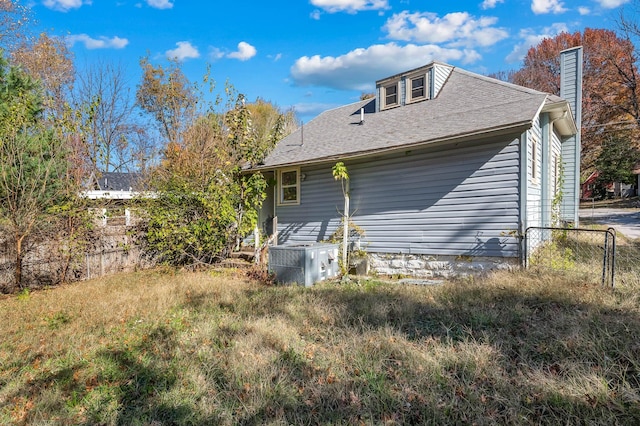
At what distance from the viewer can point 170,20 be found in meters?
14.7

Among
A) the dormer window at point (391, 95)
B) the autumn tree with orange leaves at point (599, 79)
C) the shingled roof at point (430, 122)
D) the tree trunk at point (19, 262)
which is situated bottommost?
the tree trunk at point (19, 262)

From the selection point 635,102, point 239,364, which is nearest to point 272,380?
point 239,364

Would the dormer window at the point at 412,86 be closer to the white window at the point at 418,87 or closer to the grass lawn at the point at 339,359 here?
the white window at the point at 418,87

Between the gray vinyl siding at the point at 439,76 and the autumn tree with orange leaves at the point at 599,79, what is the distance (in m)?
17.5

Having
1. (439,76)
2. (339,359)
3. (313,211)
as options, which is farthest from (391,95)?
(339,359)

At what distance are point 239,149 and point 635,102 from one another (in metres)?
26.0

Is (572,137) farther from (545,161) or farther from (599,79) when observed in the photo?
(599,79)

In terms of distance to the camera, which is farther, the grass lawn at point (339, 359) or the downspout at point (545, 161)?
the downspout at point (545, 161)

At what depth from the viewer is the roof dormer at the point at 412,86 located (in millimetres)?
10328

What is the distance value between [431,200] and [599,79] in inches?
942

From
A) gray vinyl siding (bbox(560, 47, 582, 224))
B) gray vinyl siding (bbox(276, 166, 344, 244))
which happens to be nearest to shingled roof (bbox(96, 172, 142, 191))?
gray vinyl siding (bbox(276, 166, 344, 244))

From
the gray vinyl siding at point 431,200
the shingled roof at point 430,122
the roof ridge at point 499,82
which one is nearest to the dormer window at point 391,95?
the shingled roof at point 430,122

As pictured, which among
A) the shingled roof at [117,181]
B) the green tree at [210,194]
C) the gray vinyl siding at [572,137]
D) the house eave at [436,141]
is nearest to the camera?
the house eave at [436,141]

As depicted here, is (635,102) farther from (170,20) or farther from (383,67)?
(170,20)
